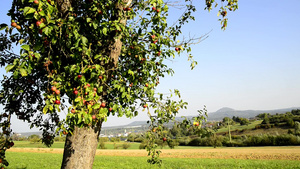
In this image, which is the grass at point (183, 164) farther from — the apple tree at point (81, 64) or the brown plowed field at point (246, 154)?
the apple tree at point (81, 64)

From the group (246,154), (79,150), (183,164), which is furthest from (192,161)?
(79,150)

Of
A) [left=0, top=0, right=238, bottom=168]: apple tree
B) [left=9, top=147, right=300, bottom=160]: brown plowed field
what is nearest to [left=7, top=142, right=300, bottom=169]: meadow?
[left=9, top=147, right=300, bottom=160]: brown plowed field

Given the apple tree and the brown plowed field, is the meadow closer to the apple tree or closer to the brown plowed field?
the brown plowed field

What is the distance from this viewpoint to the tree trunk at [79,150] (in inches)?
162

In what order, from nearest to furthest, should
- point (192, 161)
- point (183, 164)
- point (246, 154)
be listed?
point (183, 164) → point (192, 161) → point (246, 154)

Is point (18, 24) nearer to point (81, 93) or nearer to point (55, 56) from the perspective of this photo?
point (55, 56)

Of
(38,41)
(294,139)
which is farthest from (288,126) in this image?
(38,41)

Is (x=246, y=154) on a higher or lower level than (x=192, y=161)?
lower

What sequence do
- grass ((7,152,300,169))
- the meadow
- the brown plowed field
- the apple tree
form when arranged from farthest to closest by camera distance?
the brown plowed field < the meadow < grass ((7,152,300,169)) < the apple tree

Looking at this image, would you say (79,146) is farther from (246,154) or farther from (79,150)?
(246,154)

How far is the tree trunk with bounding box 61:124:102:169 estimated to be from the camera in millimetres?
4109

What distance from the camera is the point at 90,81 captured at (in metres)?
3.76

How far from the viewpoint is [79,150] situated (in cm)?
414

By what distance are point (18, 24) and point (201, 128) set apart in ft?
15.1
